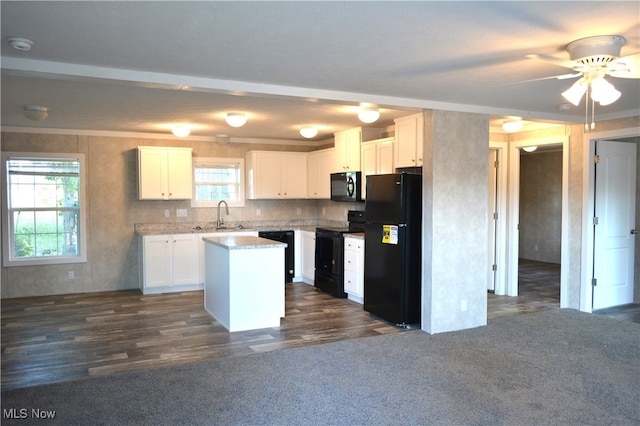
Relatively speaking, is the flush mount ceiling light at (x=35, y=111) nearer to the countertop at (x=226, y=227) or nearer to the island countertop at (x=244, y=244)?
the countertop at (x=226, y=227)

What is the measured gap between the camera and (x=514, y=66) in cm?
341

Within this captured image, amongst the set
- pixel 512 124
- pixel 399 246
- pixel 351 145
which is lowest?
pixel 399 246

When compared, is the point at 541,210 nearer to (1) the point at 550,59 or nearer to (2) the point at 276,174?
(2) the point at 276,174

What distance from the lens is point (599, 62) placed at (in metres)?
2.90

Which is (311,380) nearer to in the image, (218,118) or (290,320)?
(290,320)

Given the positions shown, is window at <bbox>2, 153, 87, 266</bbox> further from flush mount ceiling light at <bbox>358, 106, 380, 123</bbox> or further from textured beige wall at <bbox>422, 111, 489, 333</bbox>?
textured beige wall at <bbox>422, 111, 489, 333</bbox>

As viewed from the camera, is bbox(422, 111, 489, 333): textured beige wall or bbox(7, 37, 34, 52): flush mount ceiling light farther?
bbox(422, 111, 489, 333): textured beige wall

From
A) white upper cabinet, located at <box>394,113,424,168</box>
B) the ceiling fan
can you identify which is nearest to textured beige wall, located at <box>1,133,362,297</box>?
white upper cabinet, located at <box>394,113,424,168</box>

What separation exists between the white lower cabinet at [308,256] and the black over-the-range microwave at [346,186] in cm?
73

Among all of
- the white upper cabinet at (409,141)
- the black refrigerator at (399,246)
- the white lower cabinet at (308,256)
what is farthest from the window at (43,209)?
the white upper cabinet at (409,141)

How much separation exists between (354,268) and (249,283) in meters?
1.66

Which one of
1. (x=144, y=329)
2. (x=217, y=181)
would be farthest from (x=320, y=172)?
(x=144, y=329)

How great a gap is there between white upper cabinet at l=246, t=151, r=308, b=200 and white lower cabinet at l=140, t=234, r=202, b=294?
1375 millimetres

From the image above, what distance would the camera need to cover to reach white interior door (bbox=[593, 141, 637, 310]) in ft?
19.1
